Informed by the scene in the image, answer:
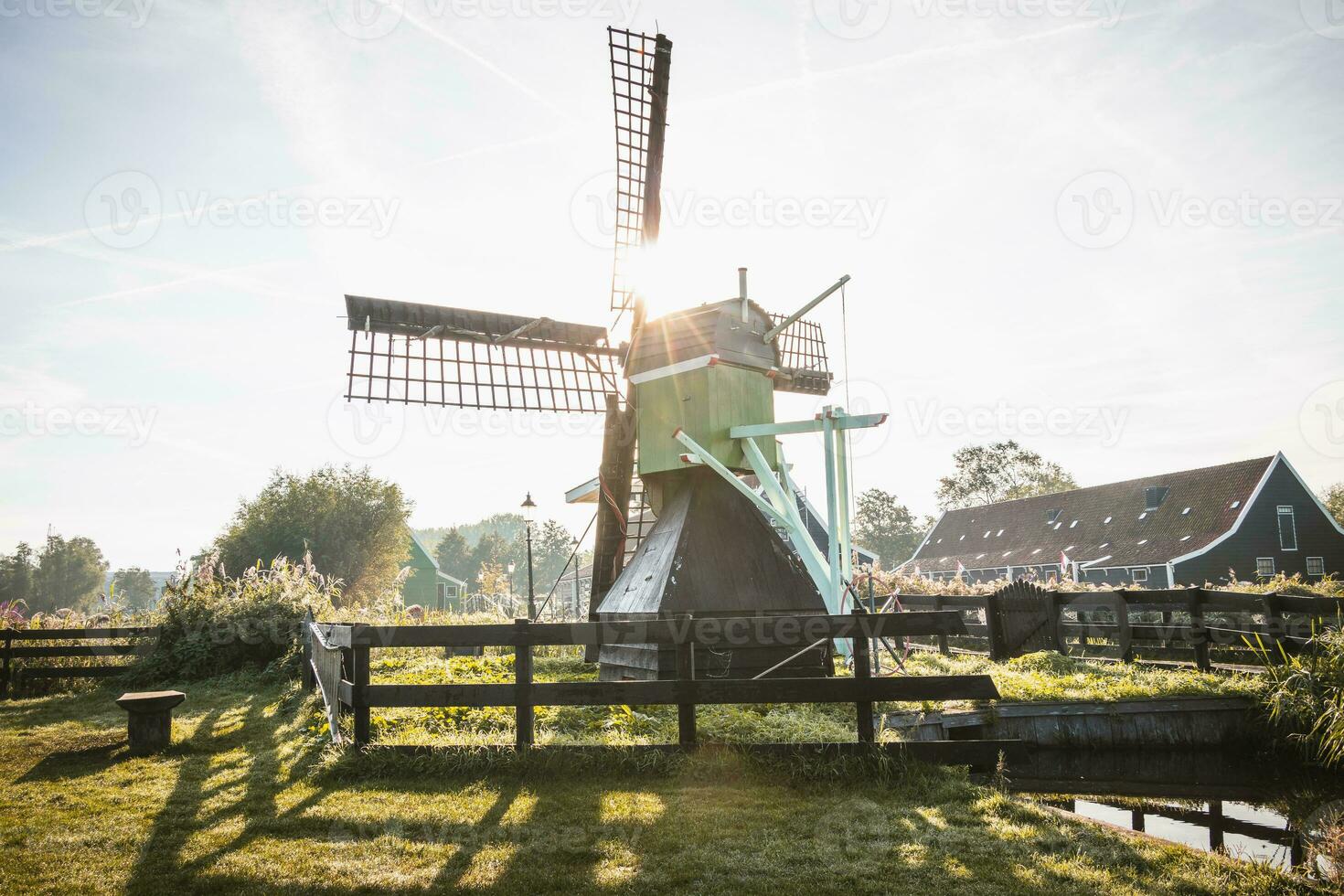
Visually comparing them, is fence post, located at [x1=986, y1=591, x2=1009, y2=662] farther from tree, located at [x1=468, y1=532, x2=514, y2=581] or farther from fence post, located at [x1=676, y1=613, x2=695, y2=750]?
tree, located at [x1=468, y1=532, x2=514, y2=581]

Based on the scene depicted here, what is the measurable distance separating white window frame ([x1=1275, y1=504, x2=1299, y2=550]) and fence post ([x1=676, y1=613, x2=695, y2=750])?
103ft

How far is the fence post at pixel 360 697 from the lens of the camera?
20.9 ft

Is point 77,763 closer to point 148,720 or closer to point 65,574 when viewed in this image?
point 148,720

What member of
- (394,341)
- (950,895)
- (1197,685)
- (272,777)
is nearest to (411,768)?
(272,777)

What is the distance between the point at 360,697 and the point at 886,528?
66880mm

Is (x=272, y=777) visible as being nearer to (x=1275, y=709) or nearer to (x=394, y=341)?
(x=394, y=341)

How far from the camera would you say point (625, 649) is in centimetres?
1014

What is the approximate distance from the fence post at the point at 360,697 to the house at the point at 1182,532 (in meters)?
25.9

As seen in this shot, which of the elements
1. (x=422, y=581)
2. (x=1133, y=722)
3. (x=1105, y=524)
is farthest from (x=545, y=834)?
(x=422, y=581)

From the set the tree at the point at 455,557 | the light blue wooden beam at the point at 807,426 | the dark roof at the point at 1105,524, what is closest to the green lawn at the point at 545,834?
the light blue wooden beam at the point at 807,426

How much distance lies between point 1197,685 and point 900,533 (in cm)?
6286

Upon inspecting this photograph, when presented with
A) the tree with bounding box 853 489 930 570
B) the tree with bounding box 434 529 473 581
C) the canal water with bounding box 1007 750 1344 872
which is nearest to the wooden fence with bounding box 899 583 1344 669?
the canal water with bounding box 1007 750 1344 872

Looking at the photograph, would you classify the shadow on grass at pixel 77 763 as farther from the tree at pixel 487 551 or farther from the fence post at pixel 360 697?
the tree at pixel 487 551

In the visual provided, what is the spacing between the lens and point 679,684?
6.09 metres
